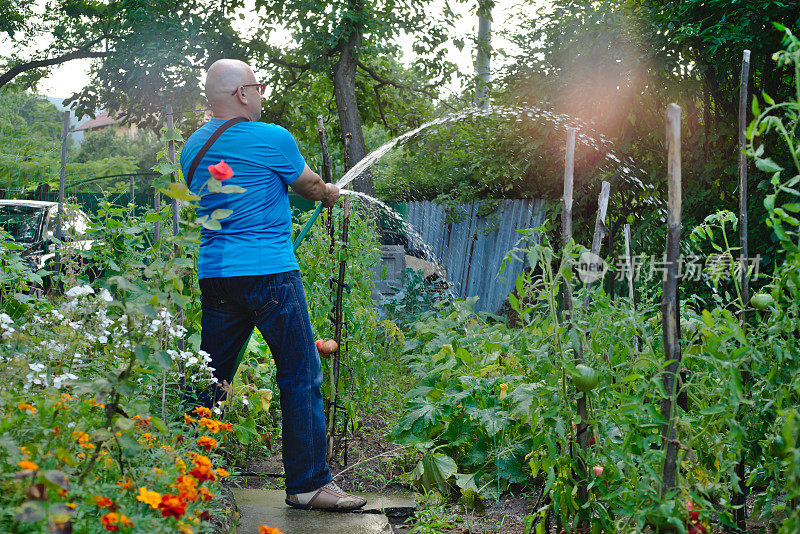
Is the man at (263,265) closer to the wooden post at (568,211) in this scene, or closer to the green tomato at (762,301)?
the wooden post at (568,211)

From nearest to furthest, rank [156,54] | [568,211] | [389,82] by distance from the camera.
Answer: [568,211], [156,54], [389,82]

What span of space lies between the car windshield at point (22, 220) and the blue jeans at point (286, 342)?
5.21 meters

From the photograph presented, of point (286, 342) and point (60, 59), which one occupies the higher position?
point (60, 59)

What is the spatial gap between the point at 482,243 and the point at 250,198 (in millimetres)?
6018

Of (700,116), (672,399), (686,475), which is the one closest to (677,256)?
(672,399)

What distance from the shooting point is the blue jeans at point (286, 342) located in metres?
2.56

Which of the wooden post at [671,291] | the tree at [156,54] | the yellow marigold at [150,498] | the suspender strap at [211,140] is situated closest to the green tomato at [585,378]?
the wooden post at [671,291]

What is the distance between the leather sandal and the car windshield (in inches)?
218

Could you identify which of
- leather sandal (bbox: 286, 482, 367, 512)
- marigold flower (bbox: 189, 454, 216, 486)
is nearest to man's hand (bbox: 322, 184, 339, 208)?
leather sandal (bbox: 286, 482, 367, 512)

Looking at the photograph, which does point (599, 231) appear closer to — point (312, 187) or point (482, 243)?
point (312, 187)

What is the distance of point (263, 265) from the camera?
254cm

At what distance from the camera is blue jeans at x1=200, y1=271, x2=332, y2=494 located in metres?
2.56

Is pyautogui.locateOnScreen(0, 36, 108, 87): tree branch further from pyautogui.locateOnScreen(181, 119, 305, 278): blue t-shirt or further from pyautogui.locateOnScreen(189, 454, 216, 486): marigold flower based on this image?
pyautogui.locateOnScreen(189, 454, 216, 486): marigold flower

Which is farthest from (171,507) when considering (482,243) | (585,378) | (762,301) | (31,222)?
(482,243)
